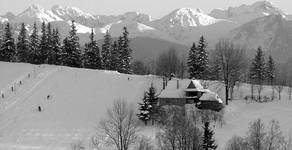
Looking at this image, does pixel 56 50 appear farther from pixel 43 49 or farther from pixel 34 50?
pixel 34 50

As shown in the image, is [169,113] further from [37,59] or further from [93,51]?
[37,59]

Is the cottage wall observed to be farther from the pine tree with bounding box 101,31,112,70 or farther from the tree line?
the pine tree with bounding box 101,31,112,70

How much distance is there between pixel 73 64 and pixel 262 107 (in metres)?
37.7

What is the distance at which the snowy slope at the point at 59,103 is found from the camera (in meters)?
50.3

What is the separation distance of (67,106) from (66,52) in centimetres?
2588

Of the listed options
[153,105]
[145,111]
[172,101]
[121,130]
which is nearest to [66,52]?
[172,101]

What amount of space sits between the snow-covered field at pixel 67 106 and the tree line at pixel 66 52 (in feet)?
21.5

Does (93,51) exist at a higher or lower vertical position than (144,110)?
higher

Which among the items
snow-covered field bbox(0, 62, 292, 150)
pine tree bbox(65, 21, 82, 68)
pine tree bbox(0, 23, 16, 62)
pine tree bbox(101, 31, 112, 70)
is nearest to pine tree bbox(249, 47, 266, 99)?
snow-covered field bbox(0, 62, 292, 150)

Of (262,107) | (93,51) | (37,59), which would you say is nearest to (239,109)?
(262,107)

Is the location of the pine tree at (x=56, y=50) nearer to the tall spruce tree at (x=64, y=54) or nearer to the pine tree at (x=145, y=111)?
the tall spruce tree at (x=64, y=54)

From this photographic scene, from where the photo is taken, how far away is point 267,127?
52.1 meters

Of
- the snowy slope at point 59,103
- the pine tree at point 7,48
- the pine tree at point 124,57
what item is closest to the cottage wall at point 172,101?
the snowy slope at point 59,103

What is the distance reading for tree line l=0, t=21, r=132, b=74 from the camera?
8594cm
